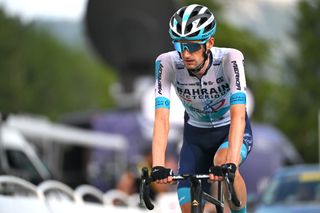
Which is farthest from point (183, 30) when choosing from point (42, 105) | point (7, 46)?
point (42, 105)

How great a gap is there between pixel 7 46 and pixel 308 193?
24.7m

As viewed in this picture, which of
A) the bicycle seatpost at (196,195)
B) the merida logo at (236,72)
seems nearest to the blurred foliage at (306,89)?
the merida logo at (236,72)

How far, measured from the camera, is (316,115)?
64062 millimetres

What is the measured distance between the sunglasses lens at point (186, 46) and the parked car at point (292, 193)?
634 centimetres

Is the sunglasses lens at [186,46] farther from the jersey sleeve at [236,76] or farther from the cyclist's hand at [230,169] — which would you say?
the cyclist's hand at [230,169]

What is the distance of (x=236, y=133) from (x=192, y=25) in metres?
0.85

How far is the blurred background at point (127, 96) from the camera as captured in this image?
99.1 feet

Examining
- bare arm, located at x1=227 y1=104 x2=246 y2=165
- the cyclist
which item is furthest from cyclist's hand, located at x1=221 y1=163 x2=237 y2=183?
bare arm, located at x1=227 y1=104 x2=246 y2=165

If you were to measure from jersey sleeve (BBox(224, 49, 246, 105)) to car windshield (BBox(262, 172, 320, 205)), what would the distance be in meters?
6.67

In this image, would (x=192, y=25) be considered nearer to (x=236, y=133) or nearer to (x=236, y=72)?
(x=236, y=72)

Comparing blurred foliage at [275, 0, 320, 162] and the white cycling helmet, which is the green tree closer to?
blurred foliage at [275, 0, 320, 162]

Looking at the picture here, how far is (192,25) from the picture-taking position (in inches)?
330

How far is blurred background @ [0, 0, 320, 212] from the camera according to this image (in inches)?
1189

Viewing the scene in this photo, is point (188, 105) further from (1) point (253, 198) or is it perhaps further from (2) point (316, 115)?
(2) point (316, 115)
